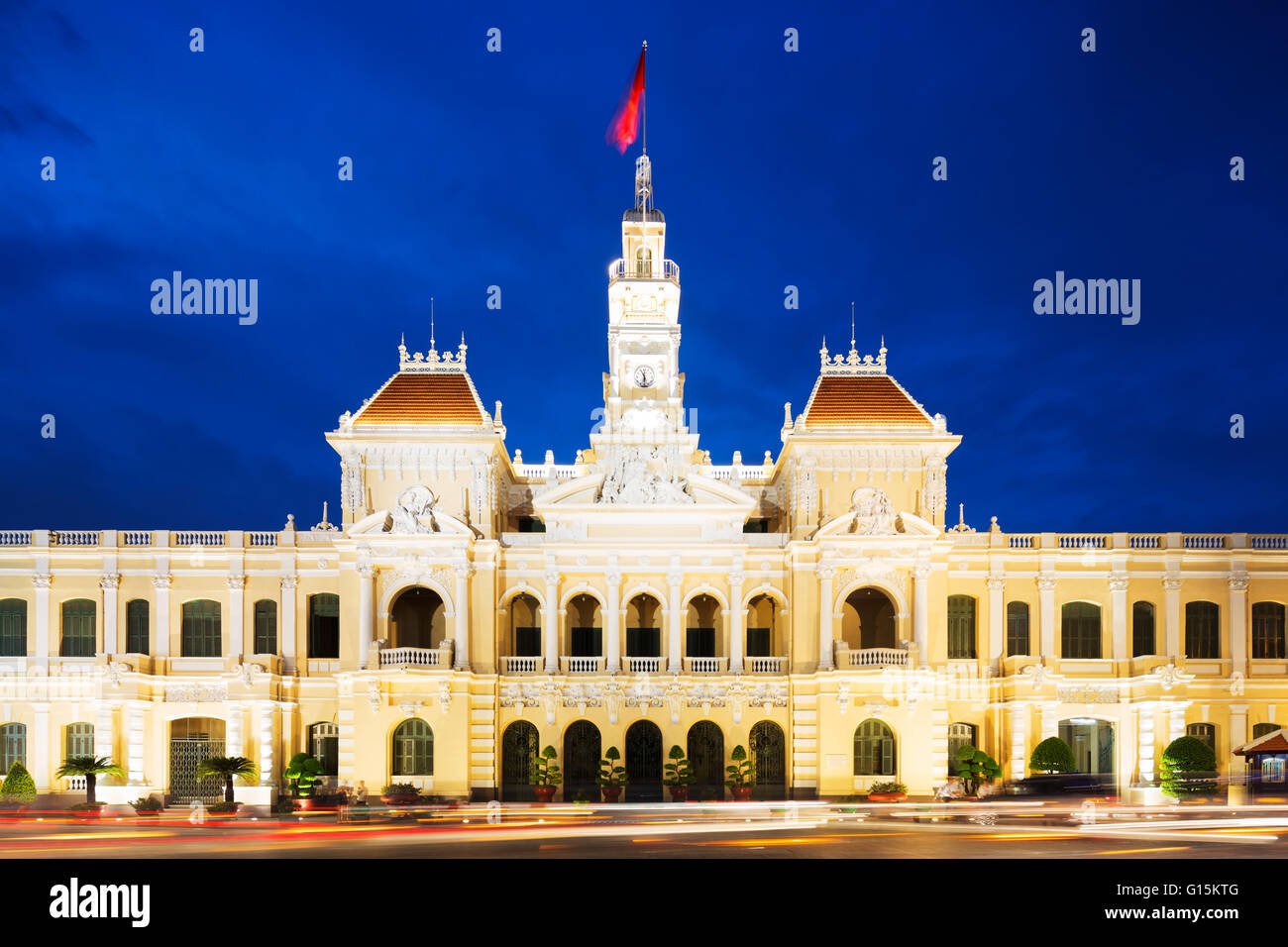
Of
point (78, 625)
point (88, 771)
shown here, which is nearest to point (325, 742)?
point (88, 771)

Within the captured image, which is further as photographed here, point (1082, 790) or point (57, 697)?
point (57, 697)

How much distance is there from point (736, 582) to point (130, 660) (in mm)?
25700

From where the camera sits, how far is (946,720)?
1986 inches

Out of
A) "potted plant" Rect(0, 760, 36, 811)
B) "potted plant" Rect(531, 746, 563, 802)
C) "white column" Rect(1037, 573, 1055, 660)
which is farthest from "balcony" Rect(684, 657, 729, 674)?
"potted plant" Rect(0, 760, 36, 811)

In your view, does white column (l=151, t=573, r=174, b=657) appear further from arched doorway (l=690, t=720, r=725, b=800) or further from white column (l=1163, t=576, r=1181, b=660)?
white column (l=1163, t=576, r=1181, b=660)

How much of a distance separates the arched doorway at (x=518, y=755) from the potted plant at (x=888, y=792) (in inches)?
535

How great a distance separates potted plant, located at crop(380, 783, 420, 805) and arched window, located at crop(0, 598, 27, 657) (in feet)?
62.9

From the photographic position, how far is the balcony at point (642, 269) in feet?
198

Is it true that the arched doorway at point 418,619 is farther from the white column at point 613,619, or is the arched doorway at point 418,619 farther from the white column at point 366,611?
the white column at point 613,619

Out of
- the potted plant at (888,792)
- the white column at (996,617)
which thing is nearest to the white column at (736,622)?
the potted plant at (888,792)

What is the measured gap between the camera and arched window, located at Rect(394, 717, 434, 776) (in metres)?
50.0

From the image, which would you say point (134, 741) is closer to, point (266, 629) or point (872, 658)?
point (266, 629)
